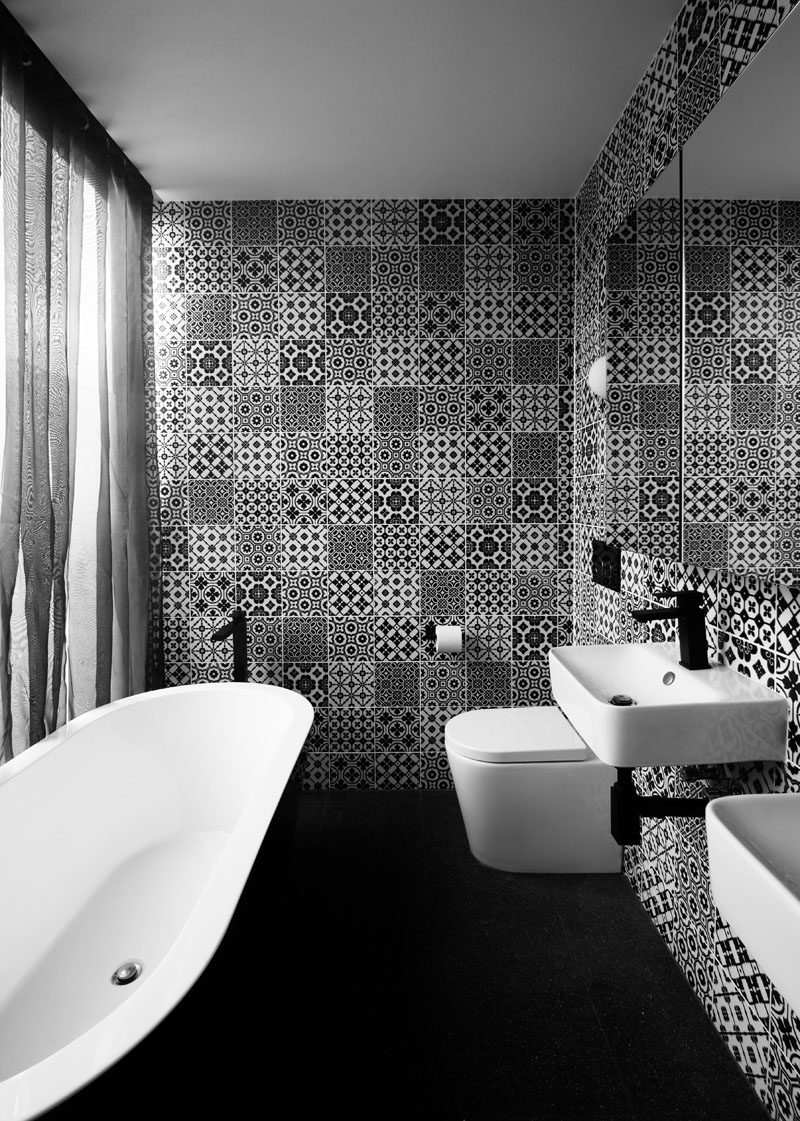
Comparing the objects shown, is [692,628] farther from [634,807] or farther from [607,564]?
[607,564]

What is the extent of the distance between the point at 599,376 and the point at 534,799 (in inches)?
59.8

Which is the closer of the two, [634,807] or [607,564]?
[634,807]

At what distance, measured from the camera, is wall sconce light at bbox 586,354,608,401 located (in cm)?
236

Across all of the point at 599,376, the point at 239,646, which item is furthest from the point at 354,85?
the point at 239,646

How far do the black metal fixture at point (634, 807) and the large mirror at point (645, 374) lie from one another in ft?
2.15

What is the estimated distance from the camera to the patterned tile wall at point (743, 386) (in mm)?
1338

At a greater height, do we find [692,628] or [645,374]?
[645,374]

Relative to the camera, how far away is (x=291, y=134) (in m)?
2.32

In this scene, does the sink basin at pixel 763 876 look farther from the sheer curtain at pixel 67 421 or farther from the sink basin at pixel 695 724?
the sheer curtain at pixel 67 421

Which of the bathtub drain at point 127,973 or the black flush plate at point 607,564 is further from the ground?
the black flush plate at point 607,564

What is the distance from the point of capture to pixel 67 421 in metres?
2.00

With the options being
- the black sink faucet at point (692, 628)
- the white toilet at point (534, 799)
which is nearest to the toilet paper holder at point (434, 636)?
the white toilet at point (534, 799)

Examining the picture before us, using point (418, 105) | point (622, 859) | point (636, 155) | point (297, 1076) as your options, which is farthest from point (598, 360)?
point (297, 1076)

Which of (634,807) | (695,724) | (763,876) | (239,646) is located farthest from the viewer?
(239,646)
